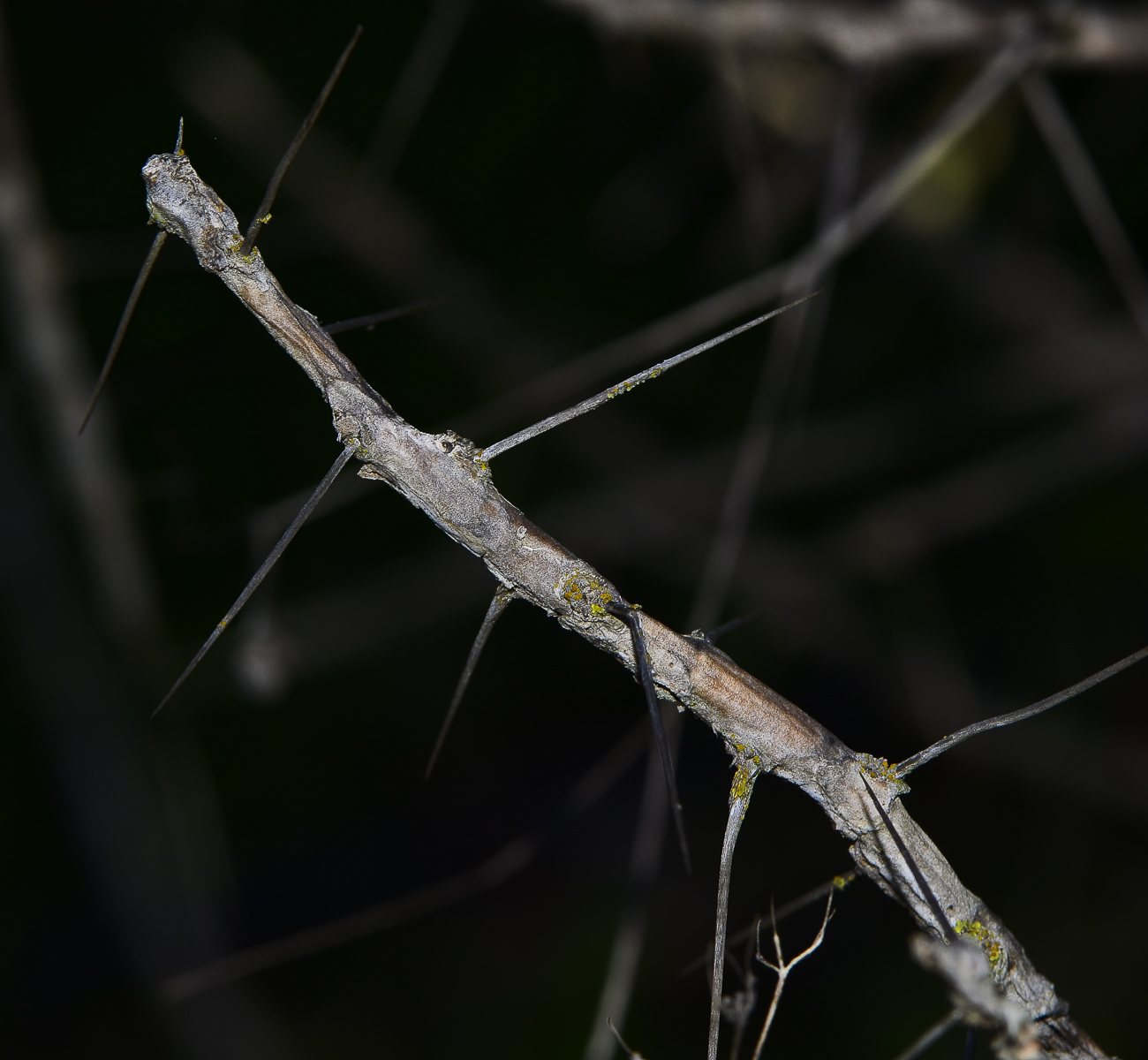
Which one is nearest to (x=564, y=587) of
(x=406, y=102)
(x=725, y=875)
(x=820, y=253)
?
(x=725, y=875)

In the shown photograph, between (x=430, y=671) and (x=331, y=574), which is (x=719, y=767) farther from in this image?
(x=331, y=574)

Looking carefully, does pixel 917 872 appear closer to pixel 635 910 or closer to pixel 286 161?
pixel 635 910

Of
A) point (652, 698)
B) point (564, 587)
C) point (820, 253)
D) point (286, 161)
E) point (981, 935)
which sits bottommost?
point (981, 935)

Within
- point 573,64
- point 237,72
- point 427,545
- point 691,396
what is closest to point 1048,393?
point 691,396

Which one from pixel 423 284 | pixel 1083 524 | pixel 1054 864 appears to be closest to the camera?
pixel 1054 864

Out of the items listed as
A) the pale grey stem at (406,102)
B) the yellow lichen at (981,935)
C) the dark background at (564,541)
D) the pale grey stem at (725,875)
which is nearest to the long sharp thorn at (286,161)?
the pale grey stem at (725,875)

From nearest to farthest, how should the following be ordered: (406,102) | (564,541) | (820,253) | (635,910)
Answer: (635,910) < (820,253) < (406,102) < (564,541)

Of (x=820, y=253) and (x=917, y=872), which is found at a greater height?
(x=820, y=253)
